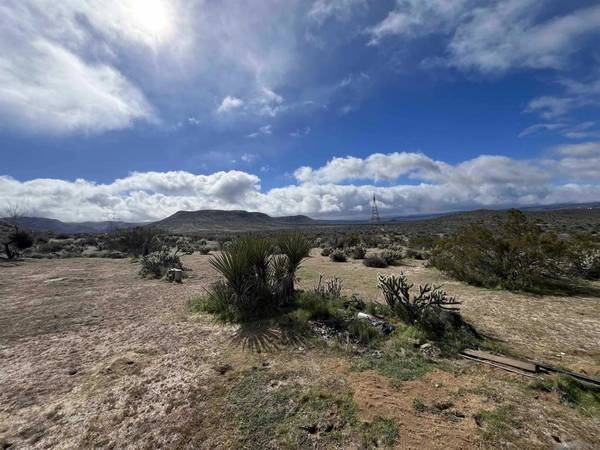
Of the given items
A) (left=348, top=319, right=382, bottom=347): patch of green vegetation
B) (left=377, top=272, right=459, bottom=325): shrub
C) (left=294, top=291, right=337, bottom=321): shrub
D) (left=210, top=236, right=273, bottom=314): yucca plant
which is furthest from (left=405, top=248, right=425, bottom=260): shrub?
(left=348, top=319, right=382, bottom=347): patch of green vegetation

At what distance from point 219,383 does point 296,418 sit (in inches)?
53.8

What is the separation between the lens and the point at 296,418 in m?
3.44

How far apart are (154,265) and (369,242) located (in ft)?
60.7

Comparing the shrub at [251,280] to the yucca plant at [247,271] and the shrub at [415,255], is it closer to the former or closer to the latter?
the yucca plant at [247,271]

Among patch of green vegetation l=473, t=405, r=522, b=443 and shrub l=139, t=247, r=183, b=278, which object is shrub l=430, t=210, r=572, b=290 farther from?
shrub l=139, t=247, r=183, b=278

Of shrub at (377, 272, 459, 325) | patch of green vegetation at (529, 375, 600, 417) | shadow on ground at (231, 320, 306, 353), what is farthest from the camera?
shrub at (377, 272, 459, 325)

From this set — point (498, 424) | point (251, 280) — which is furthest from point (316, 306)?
point (498, 424)

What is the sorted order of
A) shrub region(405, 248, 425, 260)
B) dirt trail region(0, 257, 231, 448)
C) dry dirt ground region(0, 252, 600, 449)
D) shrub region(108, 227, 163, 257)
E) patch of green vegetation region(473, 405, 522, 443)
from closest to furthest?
patch of green vegetation region(473, 405, 522, 443) → dry dirt ground region(0, 252, 600, 449) → dirt trail region(0, 257, 231, 448) → shrub region(405, 248, 425, 260) → shrub region(108, 227, 163, 257)

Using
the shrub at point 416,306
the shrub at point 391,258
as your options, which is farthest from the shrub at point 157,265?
the shrub at point 391,258

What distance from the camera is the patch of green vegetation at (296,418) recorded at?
310 centimetres

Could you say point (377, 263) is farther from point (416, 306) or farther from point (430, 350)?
point (430, 350)

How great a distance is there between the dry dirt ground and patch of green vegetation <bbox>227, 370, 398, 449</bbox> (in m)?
0.03

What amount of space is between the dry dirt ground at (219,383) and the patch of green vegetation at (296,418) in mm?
30

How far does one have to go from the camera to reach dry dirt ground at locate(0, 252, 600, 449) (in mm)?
3172
